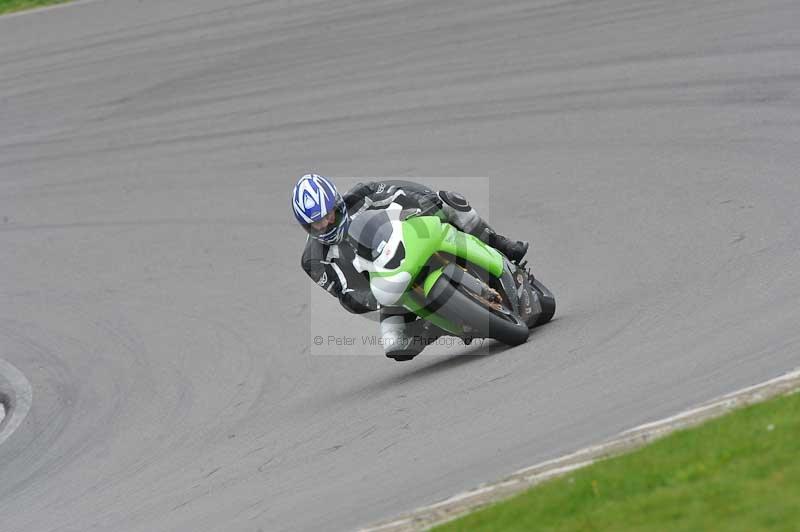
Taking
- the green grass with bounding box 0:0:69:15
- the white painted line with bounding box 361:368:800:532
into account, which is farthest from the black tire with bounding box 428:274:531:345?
the green grass with bounding box 0:0:69:15

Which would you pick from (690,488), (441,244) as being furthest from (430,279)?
(690,488)

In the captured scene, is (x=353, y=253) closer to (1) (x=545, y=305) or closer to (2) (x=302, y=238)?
(1) (x=545, y=305)

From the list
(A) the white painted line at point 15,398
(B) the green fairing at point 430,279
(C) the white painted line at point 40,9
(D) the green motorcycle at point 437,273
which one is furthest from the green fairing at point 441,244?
(C) the white painted line at point 40,9

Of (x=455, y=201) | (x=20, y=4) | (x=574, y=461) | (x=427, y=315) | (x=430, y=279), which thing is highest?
(x=20, y=4)

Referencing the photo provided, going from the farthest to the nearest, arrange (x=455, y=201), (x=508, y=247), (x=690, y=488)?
(x=508, y=247), (x=455, y=201), (x=690, y=488)

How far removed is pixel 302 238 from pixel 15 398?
360cm

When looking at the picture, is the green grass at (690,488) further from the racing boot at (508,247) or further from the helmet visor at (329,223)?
the racing boot at (508,247)

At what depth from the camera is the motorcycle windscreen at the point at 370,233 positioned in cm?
868

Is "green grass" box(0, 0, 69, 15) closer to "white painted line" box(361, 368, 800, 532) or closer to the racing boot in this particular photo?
the racing boot

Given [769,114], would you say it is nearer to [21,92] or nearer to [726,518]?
[726,518]

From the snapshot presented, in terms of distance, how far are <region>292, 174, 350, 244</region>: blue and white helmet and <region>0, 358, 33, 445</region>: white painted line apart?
3.72 metres

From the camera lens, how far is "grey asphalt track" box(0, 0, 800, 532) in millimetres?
7922

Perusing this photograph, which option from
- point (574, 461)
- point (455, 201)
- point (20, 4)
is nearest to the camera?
point (574, 461)

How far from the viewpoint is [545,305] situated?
9.74 metres
